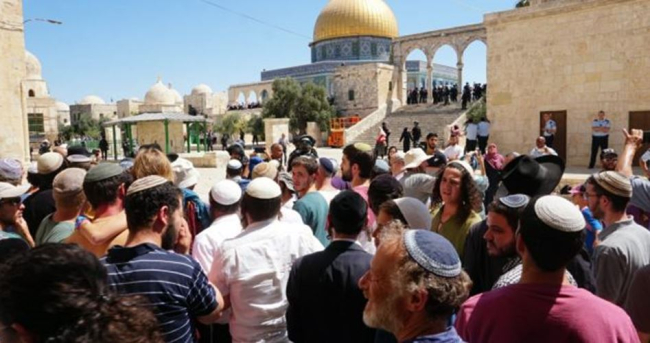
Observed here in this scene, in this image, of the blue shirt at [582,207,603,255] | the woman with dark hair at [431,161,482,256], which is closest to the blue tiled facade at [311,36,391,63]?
the blue shirt at [582,207,603,255]

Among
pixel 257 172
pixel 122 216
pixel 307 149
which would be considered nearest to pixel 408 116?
pixel 307 149

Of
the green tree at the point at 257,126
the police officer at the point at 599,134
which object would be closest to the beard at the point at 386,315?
the police officer at the point at 599,134

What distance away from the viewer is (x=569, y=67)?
12.2 metres

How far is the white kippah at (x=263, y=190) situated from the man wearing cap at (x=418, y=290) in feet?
4.25

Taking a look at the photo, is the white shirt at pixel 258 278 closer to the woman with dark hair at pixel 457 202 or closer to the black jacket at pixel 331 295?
the black jacket at pixel 331 295

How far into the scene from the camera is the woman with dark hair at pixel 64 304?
1127mm

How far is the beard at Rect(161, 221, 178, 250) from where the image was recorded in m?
2.34

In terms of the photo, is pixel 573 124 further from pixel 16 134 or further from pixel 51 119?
pixel 51 119

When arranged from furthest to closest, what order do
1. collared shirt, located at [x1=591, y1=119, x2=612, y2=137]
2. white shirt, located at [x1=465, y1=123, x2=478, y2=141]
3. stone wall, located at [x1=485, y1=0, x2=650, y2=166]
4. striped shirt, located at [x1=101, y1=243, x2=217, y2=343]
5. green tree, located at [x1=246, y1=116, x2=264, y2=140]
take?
green tree, located at [x1=246, y1=116, x2=264, y2=140]
white shirt, located at [x1=465, y1=123, x2=478, y2=141]
stone wall, located at [x1=485, y1=0, x2=650, y2=166]
collared shirt, located at [x1=591, y1=119, x2=612, y2=137]
striped shirt, located at [x1=101, y1=243, x2=217, y2=343]

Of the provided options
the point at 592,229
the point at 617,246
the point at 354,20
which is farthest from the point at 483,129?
the point at 354,20

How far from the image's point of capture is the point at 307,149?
6.47 meters

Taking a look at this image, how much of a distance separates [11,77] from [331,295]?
1397 cm

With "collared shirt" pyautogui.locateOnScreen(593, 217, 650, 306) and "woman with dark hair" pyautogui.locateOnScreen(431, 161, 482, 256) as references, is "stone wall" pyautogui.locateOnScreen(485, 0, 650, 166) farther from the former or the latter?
"collared shirt" pyautogui.locateOnScreen(593, 217, 650, 306)

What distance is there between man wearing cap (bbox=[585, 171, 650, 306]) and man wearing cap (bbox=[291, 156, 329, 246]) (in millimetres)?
1863
